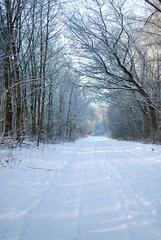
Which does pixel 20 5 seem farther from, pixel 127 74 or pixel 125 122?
pixel 125 122

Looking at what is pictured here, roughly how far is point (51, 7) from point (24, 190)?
13278mm

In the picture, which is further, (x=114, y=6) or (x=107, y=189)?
(x=114, y=6)

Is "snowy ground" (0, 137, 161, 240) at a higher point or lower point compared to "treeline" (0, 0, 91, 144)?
lower

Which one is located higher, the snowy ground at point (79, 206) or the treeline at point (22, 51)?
the treeline at point (22, 51)

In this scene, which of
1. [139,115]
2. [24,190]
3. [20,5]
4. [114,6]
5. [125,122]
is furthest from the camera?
[125,122]

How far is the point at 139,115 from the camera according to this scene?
35.1 m

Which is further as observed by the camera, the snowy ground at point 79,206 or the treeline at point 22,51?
the treeline at point 22,51

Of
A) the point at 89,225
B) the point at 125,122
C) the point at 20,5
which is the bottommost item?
the point at 89,225

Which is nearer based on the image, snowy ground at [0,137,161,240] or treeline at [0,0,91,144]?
snowy ground at [0,137,161,240]

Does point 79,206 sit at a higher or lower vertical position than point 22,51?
lower

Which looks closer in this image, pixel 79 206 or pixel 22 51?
pixel 79 206

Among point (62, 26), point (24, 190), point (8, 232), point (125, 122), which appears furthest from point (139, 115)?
point (8, 232)

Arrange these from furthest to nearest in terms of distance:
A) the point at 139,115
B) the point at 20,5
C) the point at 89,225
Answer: the point at 139,115 → the point at 20,5 → the point at 89,225

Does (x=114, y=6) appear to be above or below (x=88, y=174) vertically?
above
